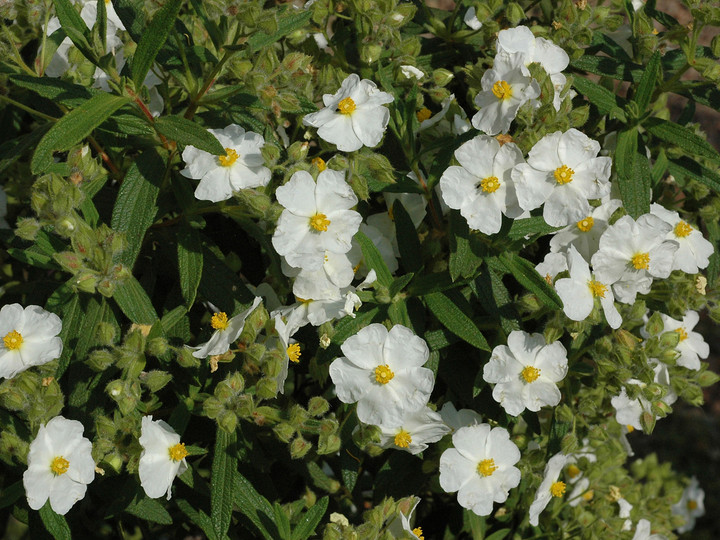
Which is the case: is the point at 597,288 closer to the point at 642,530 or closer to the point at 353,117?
the point at 353,117

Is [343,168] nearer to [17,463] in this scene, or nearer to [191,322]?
[191,322]

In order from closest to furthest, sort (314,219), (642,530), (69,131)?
(69,131), (314,219), (642,530)

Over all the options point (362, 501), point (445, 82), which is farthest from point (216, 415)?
point (445, 82)

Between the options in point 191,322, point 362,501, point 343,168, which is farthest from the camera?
point 362,501

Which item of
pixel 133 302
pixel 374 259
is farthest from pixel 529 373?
pixel 133 302

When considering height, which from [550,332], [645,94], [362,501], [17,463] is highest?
[645,94]

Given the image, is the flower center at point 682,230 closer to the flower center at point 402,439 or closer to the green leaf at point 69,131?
the flower center at point 402,439
